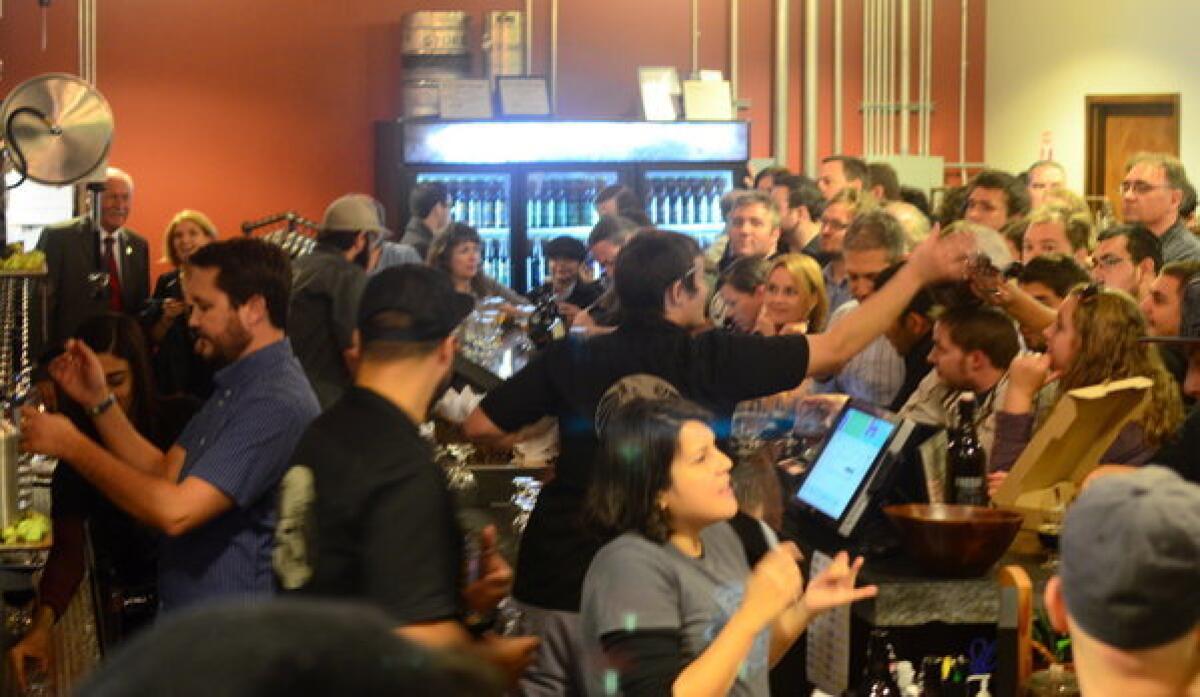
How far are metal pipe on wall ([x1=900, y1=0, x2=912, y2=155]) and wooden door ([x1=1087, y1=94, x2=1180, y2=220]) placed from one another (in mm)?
1245

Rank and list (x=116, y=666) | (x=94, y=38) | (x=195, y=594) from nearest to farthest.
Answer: (x=116, y=666) → (x=195, y=594) → (x=94, y=38)

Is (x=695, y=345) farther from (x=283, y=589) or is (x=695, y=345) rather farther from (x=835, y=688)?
(x=283, y=589)

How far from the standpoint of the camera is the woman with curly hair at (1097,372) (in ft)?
12.9

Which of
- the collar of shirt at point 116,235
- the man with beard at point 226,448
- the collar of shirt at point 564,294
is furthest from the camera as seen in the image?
the collar of shirt at point 116,235

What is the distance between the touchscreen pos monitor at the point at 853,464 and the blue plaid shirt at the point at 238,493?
1097mm

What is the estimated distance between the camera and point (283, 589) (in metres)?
2.55

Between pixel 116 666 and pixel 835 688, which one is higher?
pixel 116 666

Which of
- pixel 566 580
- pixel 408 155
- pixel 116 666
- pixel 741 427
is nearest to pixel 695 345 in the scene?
pixel 566 580

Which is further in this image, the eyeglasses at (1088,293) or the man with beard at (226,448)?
the eyeglasses at (1088,293)

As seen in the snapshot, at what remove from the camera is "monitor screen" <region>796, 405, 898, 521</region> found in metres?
3.56

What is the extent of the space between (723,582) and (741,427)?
1.62 metres

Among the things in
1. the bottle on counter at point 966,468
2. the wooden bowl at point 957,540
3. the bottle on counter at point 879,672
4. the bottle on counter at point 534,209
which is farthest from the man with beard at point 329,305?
the bottle on counter at point 534,209

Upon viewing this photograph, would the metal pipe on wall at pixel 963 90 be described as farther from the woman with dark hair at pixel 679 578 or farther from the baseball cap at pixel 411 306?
the baseball cap at pixel 411 306

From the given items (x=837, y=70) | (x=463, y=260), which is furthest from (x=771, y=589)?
(x=837, y=70)
